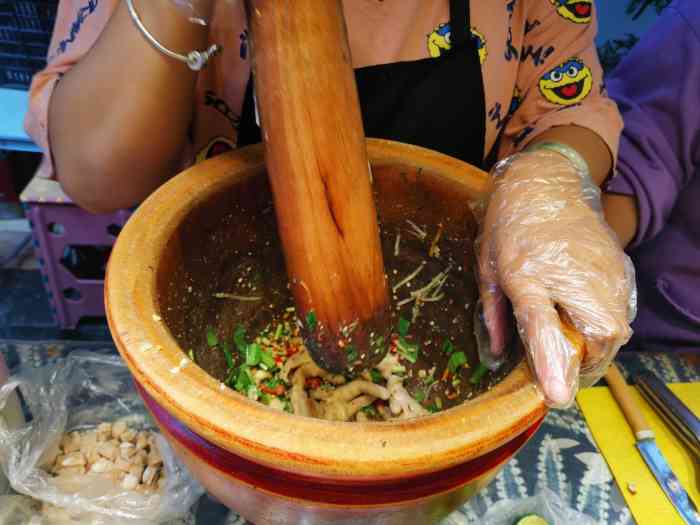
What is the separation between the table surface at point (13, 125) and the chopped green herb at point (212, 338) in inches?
46.2

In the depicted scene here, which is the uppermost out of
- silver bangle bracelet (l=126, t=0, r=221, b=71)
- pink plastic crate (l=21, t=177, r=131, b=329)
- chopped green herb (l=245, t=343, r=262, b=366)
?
silver bangle bracelet (l=126, t=0, r=221, b=71)

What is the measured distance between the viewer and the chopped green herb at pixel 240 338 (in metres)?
0.85

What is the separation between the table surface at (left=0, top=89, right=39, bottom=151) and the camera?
1.68 m

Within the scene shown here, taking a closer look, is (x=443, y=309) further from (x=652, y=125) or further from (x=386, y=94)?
(x=652, y=125)

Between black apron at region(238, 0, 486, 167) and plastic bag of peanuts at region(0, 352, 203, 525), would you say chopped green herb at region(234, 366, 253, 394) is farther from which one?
black apron at region(238, 0, 486, 167)

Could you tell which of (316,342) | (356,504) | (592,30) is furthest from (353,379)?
(592,30)

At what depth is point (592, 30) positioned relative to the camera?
0.98 meters

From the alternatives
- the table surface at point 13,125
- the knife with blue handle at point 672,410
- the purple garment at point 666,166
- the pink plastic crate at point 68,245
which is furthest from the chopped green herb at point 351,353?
the table surface at point 13,125

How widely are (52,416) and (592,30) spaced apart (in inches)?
42.3

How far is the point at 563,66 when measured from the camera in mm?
971

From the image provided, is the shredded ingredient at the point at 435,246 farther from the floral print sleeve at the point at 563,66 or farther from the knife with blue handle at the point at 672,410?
the knife with blue handle at the point at 672,410

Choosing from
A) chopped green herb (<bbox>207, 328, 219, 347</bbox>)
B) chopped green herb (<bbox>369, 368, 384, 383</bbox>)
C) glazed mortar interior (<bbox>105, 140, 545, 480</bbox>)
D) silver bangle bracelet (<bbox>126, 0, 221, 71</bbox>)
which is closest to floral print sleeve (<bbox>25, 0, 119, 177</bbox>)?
silver bangle bracelet (<bbox>126, 0, 221, 71</bbox>)

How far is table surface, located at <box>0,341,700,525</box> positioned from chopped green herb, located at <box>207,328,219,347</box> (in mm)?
234

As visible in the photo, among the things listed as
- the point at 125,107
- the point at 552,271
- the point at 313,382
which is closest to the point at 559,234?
the point at 552,271
